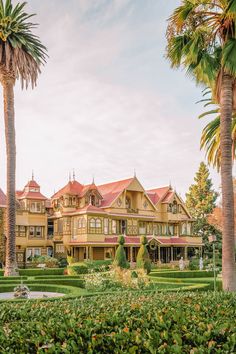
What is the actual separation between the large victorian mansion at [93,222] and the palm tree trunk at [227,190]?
28.3 meters

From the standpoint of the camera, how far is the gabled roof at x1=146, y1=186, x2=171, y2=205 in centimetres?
5291

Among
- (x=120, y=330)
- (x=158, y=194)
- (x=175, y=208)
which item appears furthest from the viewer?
(x=158, y=194)

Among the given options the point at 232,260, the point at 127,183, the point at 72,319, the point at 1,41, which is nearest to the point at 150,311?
the point at 72,319

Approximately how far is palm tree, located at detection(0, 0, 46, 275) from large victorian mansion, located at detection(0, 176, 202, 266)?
12.0 m

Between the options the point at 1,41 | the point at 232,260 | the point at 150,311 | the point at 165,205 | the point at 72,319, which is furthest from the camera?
the point at 165,205

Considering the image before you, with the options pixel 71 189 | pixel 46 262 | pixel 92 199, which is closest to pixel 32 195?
pixel 71 189

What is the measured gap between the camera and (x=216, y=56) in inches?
623

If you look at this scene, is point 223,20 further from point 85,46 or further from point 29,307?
point 29,307

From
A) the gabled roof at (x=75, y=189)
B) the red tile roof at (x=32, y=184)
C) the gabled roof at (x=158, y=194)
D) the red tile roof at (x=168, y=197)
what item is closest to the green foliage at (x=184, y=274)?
the gabled roof at (x=75, y=189)

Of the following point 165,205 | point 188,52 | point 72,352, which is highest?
point 188,52

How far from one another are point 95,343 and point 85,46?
42.5ft

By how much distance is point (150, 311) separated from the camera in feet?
19.7

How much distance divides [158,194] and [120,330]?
49649 mm

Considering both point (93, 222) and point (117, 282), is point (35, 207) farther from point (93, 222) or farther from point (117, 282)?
point (117, 282)
